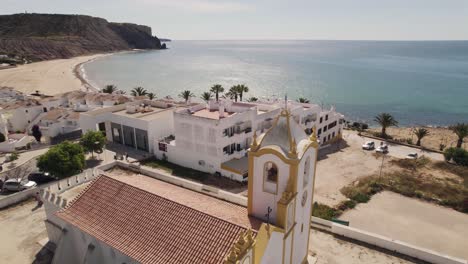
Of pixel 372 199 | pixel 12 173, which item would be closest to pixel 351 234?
pixel 372 199

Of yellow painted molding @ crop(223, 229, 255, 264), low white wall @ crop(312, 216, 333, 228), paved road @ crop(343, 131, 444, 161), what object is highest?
yellow painted molding @ crop(223, 229, 255, 264)

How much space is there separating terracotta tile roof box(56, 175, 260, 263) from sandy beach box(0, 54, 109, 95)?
102243 millimetres

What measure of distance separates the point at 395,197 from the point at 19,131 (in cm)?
6379

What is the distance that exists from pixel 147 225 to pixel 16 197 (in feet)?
60.4

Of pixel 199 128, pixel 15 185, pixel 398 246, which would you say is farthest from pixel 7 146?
pixel 398 246

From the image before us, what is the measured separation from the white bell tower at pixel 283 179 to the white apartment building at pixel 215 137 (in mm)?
22125

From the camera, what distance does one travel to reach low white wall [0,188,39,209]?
91.7 feet

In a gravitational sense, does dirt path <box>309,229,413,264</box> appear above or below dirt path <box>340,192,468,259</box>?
above

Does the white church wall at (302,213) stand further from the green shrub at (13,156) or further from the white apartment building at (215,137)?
the green shrub at (13,156)

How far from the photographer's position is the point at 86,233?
18.9 m

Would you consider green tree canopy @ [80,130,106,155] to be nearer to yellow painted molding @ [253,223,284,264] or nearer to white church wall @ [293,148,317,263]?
white church wall @ [293,148,317,263]

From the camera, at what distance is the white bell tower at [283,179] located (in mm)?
16297

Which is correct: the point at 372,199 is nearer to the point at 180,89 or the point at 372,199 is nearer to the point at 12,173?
the point at 12,173

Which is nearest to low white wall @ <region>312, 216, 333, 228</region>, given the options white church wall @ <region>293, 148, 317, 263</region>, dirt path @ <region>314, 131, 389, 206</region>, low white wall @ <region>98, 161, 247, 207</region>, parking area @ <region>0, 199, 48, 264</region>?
white church wall @ <region>293, 148, 317, 263</region>
